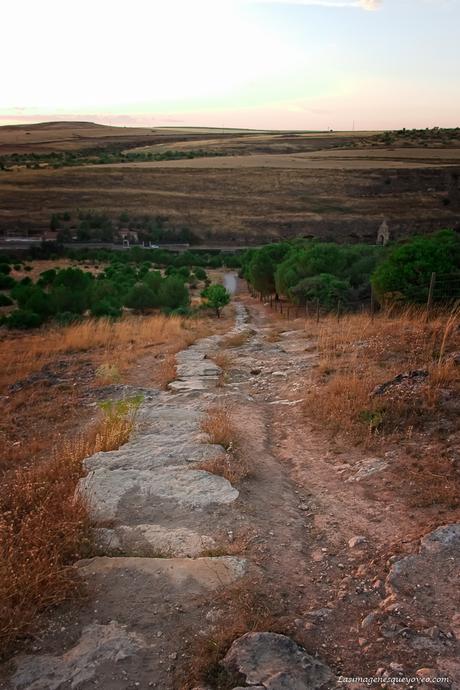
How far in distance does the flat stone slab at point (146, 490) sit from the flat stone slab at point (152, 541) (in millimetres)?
223

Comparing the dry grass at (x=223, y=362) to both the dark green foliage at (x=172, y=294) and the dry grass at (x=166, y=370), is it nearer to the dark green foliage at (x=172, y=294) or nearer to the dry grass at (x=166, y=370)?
the dry grass at (x=166, y=370)

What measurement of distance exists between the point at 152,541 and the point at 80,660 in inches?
50.7

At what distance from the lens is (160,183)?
84438mm

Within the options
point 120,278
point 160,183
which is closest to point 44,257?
point 120,278

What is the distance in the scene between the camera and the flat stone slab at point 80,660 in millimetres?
2945

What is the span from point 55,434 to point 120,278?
30975 millimetres

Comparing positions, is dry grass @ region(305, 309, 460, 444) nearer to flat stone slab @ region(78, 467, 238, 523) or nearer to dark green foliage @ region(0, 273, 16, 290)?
flat stone slab @ region(78, 467, 238, 523)

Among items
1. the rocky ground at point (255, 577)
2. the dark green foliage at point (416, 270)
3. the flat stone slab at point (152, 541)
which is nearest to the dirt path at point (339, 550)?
the rocky ground at point (255, 577)

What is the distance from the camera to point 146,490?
204 inches

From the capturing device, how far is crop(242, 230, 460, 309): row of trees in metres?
14.2

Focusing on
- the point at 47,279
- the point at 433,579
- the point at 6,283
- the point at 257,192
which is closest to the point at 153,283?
the point at 47,279

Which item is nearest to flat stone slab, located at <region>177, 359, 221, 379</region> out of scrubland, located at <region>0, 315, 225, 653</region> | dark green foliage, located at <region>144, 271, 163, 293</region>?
scrubland, located at <region>0, 315, 225, 653</region>

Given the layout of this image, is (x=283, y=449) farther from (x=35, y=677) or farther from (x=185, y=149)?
(x=185, y=149)

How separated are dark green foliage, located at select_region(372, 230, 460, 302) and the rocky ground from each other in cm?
884
